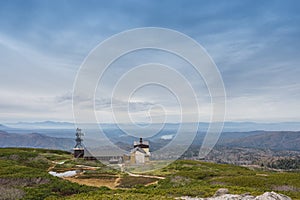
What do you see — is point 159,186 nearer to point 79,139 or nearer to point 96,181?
point 96,181

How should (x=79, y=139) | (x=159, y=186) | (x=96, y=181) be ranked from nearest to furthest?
1. (x=159, y=186)
2. (x=96, y=181)
3. (x=79, y=139)

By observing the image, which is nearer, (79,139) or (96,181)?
(96,181)

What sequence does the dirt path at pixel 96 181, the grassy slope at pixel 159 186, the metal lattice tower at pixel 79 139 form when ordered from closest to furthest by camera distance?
the grassy slope at pixel 159 186 < the dirt path at pixel 96 181 < the metal lattice tower at pixel 79 139

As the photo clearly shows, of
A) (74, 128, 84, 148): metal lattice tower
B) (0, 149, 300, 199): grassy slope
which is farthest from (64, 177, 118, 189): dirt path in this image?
(74, 128, 84, 148): metal lattice tower

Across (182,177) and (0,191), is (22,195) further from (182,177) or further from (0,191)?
(182,177)

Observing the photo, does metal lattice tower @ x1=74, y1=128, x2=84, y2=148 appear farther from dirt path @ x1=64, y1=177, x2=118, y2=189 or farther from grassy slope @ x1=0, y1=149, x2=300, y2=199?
grassy slope @ x1=0, y1=149, x2=300, y2=199

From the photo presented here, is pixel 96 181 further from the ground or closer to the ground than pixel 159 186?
closer to the ground

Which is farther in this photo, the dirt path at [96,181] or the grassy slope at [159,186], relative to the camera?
the dirt path at [96,181]

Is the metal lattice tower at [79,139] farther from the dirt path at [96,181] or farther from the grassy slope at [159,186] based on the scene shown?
the grassy slope at [159,186]

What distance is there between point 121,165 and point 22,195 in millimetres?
16463

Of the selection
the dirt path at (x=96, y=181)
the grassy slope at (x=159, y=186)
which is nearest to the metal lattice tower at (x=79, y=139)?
the dirt path at (x=96, y=181)

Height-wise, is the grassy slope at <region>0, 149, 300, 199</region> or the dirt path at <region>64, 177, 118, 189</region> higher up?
the grassy slope at <region>0, 149, 300, 199</region>

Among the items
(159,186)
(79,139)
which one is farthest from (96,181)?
(79,139)

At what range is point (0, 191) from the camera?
43.3 ft
